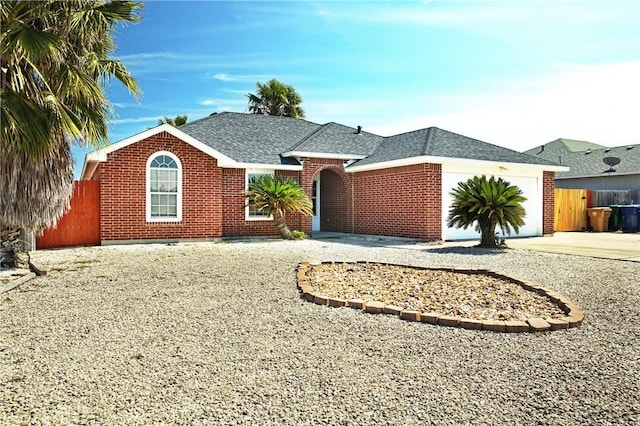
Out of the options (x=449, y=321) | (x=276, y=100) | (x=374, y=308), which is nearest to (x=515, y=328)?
(x=449, y=321)

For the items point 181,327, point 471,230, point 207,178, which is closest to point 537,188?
point 471,230

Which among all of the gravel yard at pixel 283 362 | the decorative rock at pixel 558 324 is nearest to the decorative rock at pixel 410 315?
the gravel yard at pixel 283 362

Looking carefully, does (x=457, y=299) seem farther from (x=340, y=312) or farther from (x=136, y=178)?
(x=136, y=178)

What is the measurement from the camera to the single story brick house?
14.2 metres

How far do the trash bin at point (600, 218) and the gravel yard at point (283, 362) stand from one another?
54.3 feet

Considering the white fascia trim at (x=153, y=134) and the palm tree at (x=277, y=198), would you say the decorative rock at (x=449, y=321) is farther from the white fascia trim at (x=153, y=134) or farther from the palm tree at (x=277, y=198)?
the white fascia trim at (x=153, y=134)

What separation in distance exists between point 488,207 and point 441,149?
4.06 m

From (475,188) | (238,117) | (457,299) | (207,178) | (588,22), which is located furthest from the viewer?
(238,117)

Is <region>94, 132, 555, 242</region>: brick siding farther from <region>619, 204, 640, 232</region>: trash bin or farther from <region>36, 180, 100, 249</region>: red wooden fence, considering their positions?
<region>619, 204, 640, 232</region>: trash bin

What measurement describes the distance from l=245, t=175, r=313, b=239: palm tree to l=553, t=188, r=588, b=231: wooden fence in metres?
13.0

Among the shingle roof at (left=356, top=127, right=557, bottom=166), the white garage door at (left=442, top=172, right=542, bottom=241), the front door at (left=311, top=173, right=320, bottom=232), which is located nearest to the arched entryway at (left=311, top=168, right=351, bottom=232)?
the front door at (left=311, top=173, right=320, bottom=232)

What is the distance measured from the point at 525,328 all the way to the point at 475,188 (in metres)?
8.22

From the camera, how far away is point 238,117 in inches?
824

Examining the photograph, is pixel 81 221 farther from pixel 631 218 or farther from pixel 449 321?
pixel 631 218
